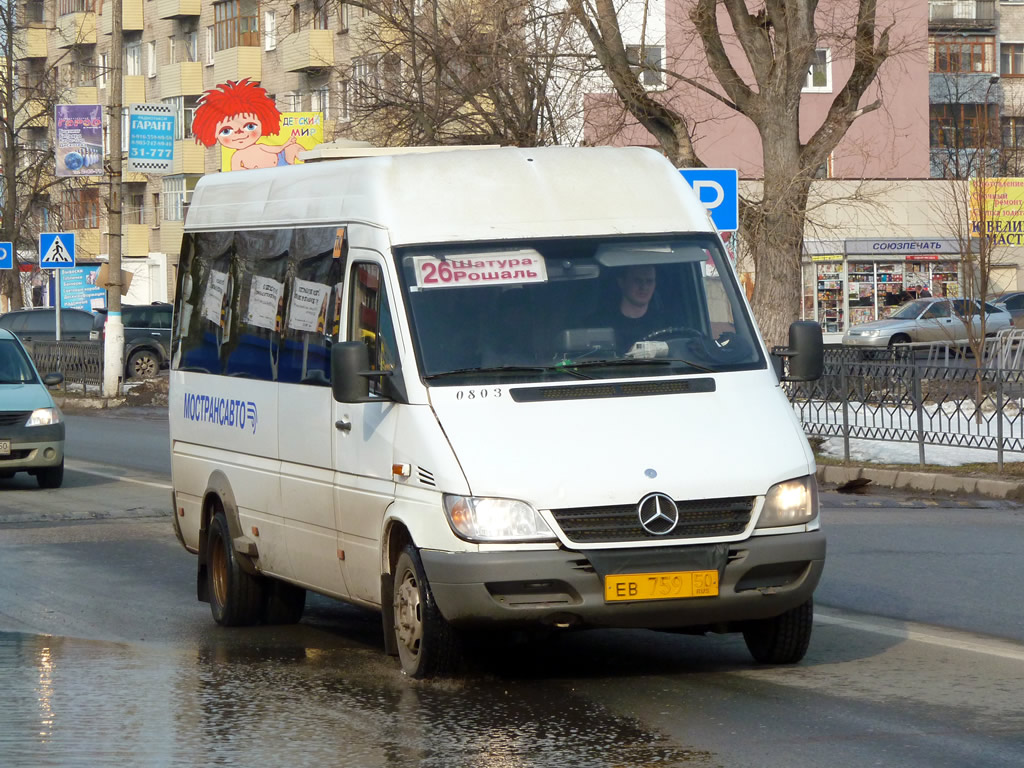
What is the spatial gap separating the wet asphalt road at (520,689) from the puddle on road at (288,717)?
16 millimetres

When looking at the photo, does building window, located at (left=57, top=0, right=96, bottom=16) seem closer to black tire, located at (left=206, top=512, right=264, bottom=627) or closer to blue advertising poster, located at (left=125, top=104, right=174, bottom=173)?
blue advertising poster, located at (left=125, top=104, right=174, bottom=173)

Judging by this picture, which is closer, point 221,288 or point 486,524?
point 486,524

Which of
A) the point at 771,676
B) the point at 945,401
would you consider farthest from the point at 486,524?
the point at 945,401

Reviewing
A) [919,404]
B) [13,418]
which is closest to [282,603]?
[13,418]

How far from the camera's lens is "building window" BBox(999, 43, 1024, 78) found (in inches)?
2995

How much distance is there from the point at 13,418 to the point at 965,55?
2458 inches

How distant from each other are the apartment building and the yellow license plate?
2295 inches

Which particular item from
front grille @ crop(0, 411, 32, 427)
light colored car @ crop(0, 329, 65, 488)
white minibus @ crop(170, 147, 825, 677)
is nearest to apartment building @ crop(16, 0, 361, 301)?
light colored car @ crop(0, 329, 65, 488)

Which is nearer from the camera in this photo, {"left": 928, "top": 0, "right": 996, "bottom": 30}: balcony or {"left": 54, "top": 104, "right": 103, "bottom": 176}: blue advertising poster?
{"left": 54, "top": 104, "right": 103, "bottom": 176}: blue advertising poster

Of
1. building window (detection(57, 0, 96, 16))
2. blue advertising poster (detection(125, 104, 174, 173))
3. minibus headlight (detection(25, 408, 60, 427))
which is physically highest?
building window (detection(57, 0, 96, 16))

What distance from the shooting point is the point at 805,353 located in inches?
315

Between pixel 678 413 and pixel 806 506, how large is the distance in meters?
0.64

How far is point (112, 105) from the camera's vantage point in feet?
112

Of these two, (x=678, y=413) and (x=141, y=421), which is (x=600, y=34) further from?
(x=678, y=413)
